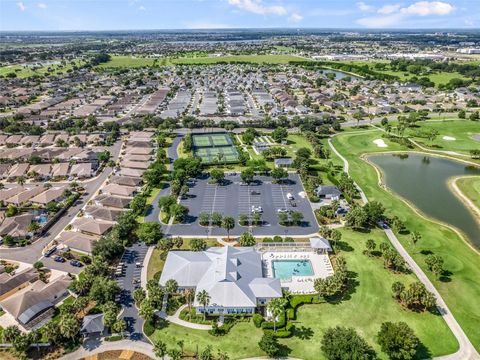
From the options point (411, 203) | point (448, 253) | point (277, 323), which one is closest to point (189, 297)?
point (277, 323)

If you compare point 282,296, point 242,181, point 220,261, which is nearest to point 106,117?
point 242,181

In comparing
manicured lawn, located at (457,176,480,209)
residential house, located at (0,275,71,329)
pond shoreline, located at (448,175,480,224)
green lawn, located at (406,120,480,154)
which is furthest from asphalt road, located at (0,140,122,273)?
green lawn, located at (406,120,480,154)

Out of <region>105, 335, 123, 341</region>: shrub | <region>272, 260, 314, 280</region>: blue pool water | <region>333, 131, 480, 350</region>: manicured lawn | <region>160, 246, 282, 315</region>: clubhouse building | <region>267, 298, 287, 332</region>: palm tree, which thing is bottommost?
<region>272, 260, 314, 280</region>: blue pool water

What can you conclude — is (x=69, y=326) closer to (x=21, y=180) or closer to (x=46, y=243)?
(x=46, y=243)

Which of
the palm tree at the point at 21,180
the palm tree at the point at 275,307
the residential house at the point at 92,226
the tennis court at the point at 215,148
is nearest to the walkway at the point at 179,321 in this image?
the palm tree at the point at 275,307

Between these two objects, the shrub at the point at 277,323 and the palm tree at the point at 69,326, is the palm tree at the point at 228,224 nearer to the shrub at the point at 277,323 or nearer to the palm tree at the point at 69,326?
the shrub at the point at 277,323

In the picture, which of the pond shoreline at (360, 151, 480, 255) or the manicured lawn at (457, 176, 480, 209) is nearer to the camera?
the pond shoreline at (360, 151, 480, 255)

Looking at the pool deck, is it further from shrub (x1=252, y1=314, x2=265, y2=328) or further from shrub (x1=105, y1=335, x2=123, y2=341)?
shrub (x1=105, y1=335, x2=123, y2=341)

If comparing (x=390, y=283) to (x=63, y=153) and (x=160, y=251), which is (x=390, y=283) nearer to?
(x=160, y=251)
